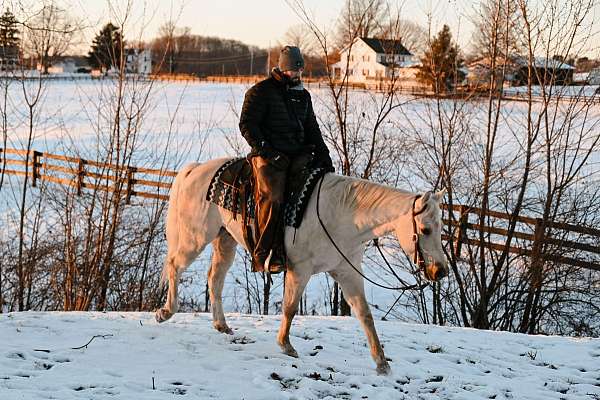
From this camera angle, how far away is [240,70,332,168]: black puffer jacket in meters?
5.14

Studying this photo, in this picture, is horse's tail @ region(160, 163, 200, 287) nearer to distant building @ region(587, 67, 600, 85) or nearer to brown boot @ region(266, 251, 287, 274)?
brown boot @ region(266, 251, 287, 274)

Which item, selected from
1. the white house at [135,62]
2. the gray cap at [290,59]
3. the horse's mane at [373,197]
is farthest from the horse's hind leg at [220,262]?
the white house at [135,62]

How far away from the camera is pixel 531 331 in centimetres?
951

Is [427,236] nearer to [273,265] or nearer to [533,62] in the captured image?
[273,265]

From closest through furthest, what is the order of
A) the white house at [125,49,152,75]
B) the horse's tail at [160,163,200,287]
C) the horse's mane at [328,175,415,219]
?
the horse's mane at [328,175,415,219], the horse's tail at [160,163,200,287], the white house at [125,49,152,75]

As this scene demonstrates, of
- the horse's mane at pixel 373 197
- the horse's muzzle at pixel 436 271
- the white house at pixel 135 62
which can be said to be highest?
the white house at pixel 135 62

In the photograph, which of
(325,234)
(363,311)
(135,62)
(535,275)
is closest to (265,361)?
(363,311)

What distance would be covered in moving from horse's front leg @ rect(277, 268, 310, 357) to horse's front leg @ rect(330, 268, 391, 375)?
12.1 inches

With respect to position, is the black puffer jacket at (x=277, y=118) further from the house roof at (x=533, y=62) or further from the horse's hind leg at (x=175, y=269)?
the house roof at (x=533, y=62)

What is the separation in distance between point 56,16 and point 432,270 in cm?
670

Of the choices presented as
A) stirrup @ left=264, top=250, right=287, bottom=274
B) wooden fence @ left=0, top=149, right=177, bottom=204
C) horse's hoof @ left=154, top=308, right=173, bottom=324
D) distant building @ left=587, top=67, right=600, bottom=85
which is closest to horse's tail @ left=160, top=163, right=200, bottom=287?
horse's hoof @ left=154, top=308, right=173, bottom=324

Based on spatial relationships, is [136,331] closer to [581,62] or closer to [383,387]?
[383,387]

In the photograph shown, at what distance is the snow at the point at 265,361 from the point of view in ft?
14.5

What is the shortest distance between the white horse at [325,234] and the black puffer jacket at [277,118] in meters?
0.47
